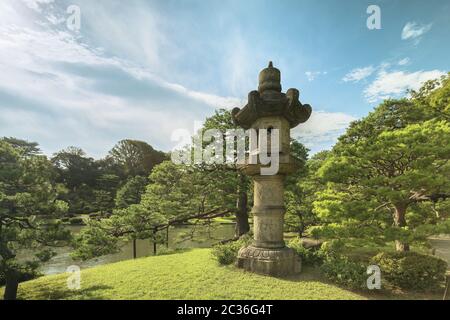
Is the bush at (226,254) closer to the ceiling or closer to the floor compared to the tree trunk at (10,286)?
closer to the ceiling

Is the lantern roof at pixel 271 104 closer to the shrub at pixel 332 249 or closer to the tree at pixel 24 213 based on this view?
the shrub at pixel 332 249

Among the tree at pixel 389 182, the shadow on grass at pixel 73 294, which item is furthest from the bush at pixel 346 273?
the shadow on grass at pixel 73 294

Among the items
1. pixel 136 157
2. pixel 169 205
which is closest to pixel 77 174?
pixel 136 157

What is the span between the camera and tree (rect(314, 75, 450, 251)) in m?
6.34

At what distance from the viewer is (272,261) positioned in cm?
731

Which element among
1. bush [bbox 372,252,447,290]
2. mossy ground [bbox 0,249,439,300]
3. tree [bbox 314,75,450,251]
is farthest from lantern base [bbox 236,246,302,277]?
bush [bbox 372,252,447,290]

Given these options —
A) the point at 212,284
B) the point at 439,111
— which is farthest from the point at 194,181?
the point at 439,111

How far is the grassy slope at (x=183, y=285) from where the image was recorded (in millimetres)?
6012

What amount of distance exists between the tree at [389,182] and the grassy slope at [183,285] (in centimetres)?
169
